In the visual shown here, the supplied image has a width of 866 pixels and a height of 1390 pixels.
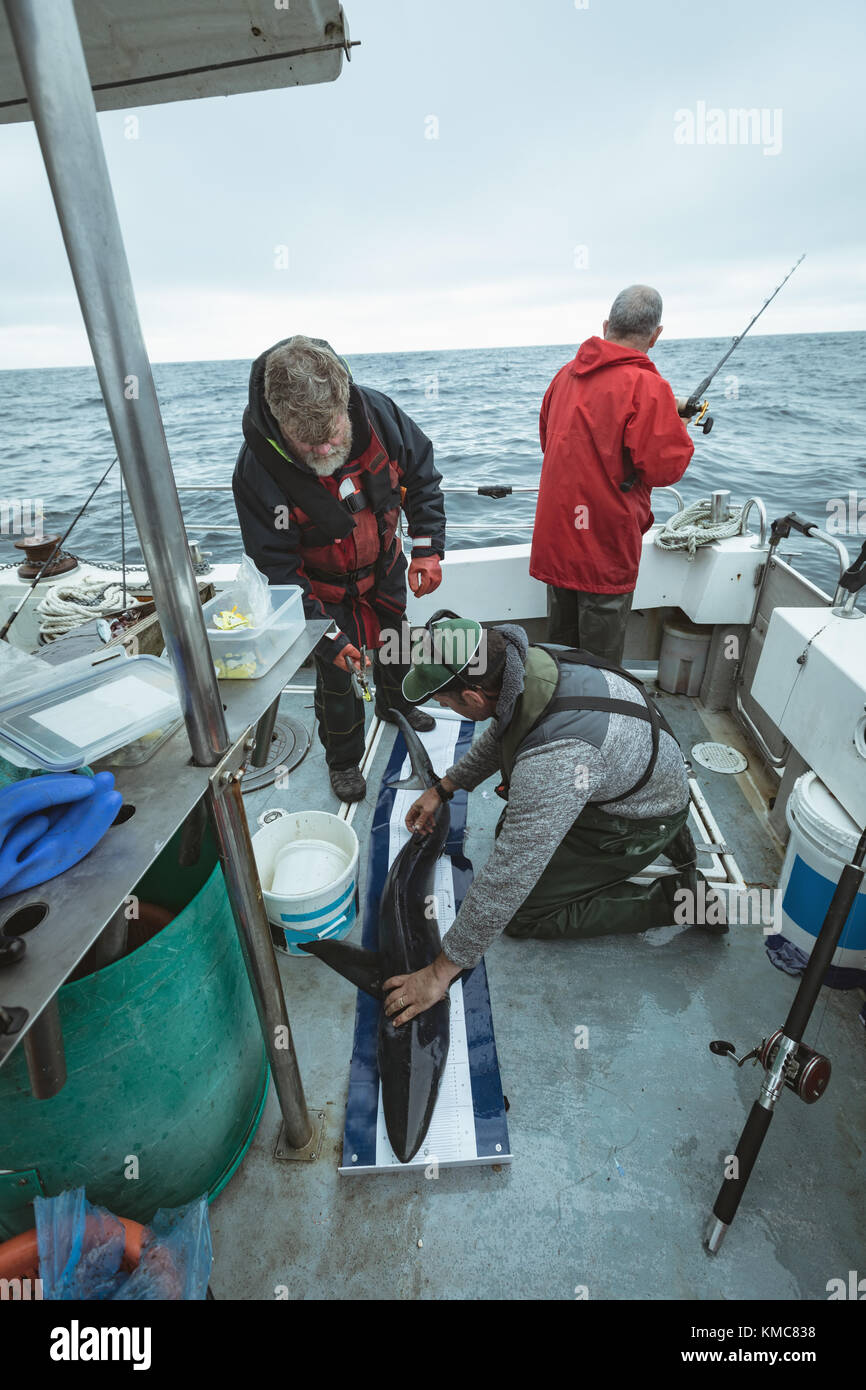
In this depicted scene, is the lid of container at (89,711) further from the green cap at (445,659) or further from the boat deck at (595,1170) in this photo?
the boat deck at (595,1170)

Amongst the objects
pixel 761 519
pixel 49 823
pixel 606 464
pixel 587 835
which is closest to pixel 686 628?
pixel 761 519

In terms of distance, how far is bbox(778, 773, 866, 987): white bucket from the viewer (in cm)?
235

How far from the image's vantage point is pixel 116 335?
36.3 inches

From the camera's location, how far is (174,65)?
1.59 m

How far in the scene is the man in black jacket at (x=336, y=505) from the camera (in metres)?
2.59

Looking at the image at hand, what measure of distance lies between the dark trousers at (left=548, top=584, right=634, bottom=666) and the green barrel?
8.69ft

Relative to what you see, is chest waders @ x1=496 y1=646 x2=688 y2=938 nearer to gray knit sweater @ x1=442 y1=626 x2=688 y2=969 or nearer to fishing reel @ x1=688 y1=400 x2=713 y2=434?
gray knit sweater @ x1=442 y1=626 x2=688 y2=969

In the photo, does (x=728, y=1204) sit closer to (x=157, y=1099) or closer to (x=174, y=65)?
(x=157, y=1099)

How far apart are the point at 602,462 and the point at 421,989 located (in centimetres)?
268

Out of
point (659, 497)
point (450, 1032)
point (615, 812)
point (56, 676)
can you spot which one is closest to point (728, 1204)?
point (450, 1032)

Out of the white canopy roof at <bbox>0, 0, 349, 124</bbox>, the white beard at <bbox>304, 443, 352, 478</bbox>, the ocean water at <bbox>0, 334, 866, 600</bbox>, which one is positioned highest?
the white canopy roof at <bbox>0, 0, 349, 124</bbox>

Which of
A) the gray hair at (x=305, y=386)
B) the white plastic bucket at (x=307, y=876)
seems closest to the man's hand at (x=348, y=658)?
the white plastic bucket at (x=307, y=876)

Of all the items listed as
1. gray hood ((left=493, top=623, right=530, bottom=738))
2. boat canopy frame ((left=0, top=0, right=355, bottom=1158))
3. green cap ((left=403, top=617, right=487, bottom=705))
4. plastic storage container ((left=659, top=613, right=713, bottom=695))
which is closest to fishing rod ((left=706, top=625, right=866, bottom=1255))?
gray hood ((left=493, top=623, right=530, bottom=738))
